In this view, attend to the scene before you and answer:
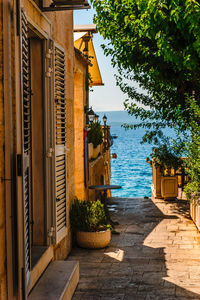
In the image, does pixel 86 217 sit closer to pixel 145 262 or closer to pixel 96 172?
pixel 145 262

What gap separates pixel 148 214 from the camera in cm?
1067

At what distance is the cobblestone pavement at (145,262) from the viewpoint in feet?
17.4

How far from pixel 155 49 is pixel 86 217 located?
4.97 metres

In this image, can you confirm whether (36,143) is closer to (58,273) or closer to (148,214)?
(58,273)

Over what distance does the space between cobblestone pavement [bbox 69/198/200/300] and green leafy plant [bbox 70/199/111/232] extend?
1.31 ft

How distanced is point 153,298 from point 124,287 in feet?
1.73

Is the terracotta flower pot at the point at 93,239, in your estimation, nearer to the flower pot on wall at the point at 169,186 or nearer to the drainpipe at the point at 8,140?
the drainpipe at the point at 8,140

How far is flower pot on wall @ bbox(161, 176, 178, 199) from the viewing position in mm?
12484

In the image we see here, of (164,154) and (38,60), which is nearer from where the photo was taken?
(38,60)

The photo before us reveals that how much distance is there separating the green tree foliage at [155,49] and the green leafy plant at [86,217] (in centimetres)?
336

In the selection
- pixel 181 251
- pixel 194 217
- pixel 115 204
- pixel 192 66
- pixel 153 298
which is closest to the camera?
pixel 153 298

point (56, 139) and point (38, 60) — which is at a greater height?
point (38, 60)

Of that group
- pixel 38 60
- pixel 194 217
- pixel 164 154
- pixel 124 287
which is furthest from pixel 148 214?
pixel 38 60

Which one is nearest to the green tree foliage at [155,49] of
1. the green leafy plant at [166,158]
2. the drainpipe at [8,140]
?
the green leafy plant at [166,158]
